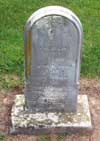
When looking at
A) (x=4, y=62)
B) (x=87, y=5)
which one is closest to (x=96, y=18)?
(x=87, y=5)

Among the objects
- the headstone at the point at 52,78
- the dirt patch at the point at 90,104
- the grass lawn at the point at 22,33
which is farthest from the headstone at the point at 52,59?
the grass lawn at the point at 22,33

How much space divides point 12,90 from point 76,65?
4.67ft

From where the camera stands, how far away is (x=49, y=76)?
6.04 metres

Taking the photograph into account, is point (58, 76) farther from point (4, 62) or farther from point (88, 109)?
point (4, 62)

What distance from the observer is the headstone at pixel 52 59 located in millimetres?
5656

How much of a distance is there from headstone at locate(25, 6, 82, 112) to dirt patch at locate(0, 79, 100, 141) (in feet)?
1.23

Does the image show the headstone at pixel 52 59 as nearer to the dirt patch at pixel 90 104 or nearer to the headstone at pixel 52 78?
the headstone at pixel 52 78

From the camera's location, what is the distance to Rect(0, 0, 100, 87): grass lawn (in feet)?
24.7

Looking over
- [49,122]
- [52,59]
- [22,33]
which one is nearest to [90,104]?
[49,122]

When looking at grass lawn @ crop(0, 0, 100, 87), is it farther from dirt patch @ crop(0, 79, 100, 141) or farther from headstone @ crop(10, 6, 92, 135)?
Answer: headstone @ crop(10, 6, 92, 135)

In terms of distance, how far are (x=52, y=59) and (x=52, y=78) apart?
0.95 ft

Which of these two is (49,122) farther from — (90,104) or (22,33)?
(22,33)

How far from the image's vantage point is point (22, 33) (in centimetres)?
866

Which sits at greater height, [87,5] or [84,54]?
[87,5]
